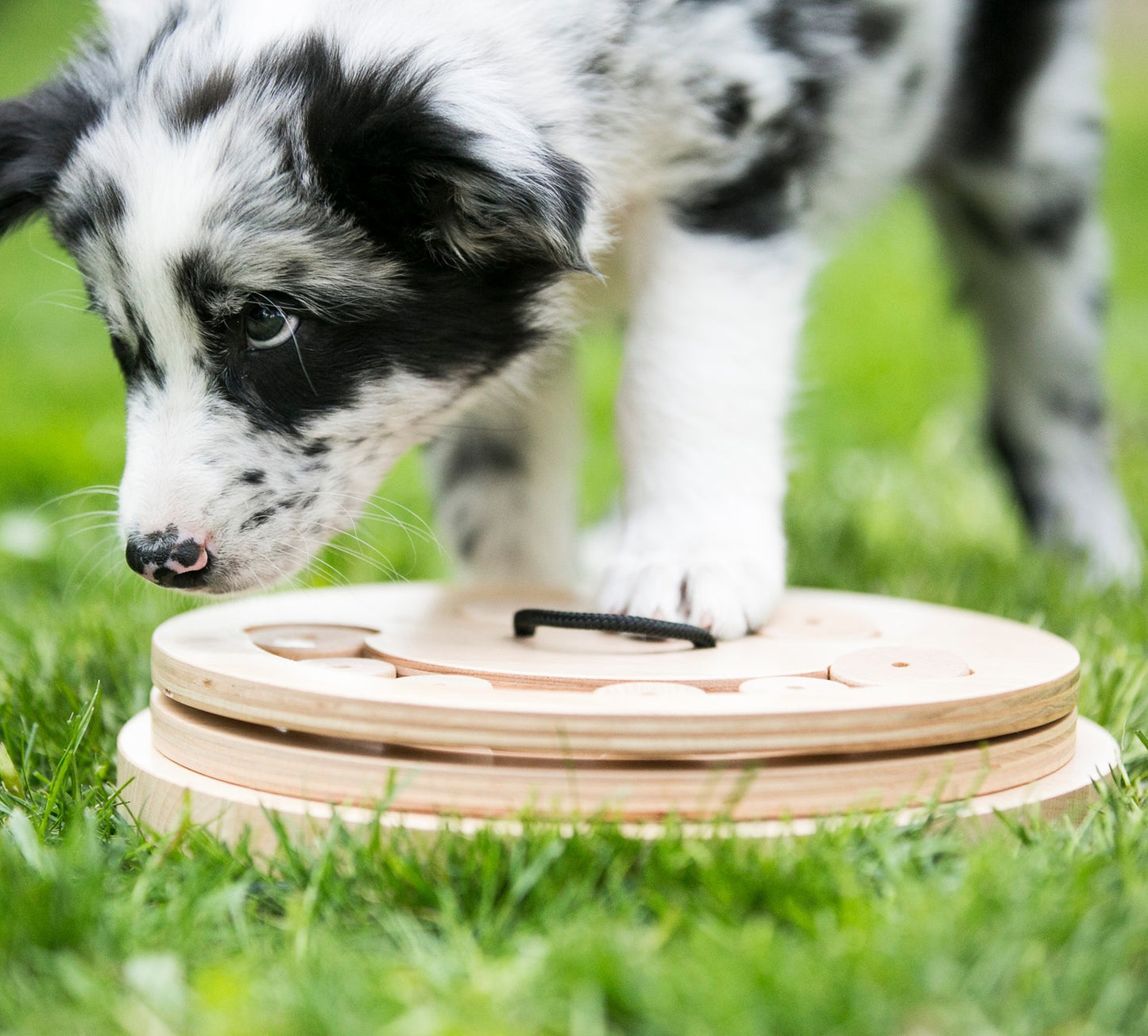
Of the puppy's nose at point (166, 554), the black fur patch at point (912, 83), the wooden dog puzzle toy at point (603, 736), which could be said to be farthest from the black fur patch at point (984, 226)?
the puppy's nose at point (166, 554)

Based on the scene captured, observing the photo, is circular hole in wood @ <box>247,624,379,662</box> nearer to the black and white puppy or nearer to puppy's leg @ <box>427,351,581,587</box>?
the black and white puppy

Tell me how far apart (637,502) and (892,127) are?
1043 mm

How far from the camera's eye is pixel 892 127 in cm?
277

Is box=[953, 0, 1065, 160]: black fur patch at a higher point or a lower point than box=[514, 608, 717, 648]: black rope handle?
higher

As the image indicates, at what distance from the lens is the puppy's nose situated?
6.10ft

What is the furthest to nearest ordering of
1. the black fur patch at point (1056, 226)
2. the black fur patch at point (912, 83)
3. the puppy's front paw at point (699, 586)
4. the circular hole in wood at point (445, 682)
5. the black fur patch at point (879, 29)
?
the black fur patch at point (1056, 226)
the black fur patch at point (912, 83)
the black fur patch at point (879, 29)
the puppy's front paw at point (699, 586)
the circular hole in wood at point (445, 682)

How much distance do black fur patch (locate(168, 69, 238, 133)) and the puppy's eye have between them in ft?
0.88

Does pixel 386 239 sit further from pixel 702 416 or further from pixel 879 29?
pixel 879 29

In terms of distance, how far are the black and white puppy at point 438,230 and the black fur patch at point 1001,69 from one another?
54 cm

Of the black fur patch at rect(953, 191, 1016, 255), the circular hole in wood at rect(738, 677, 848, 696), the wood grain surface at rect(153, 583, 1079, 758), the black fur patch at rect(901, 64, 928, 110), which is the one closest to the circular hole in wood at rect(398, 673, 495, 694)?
the wood grain surface at rect(153, 583, 1079, 758)

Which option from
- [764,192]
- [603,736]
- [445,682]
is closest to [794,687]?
[603,736]

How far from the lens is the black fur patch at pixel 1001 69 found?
3.18m

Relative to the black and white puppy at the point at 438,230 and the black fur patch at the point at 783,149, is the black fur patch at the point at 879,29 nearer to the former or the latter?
the black and white puppy at the point at 438,230

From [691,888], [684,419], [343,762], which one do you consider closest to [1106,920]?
[691,888]
